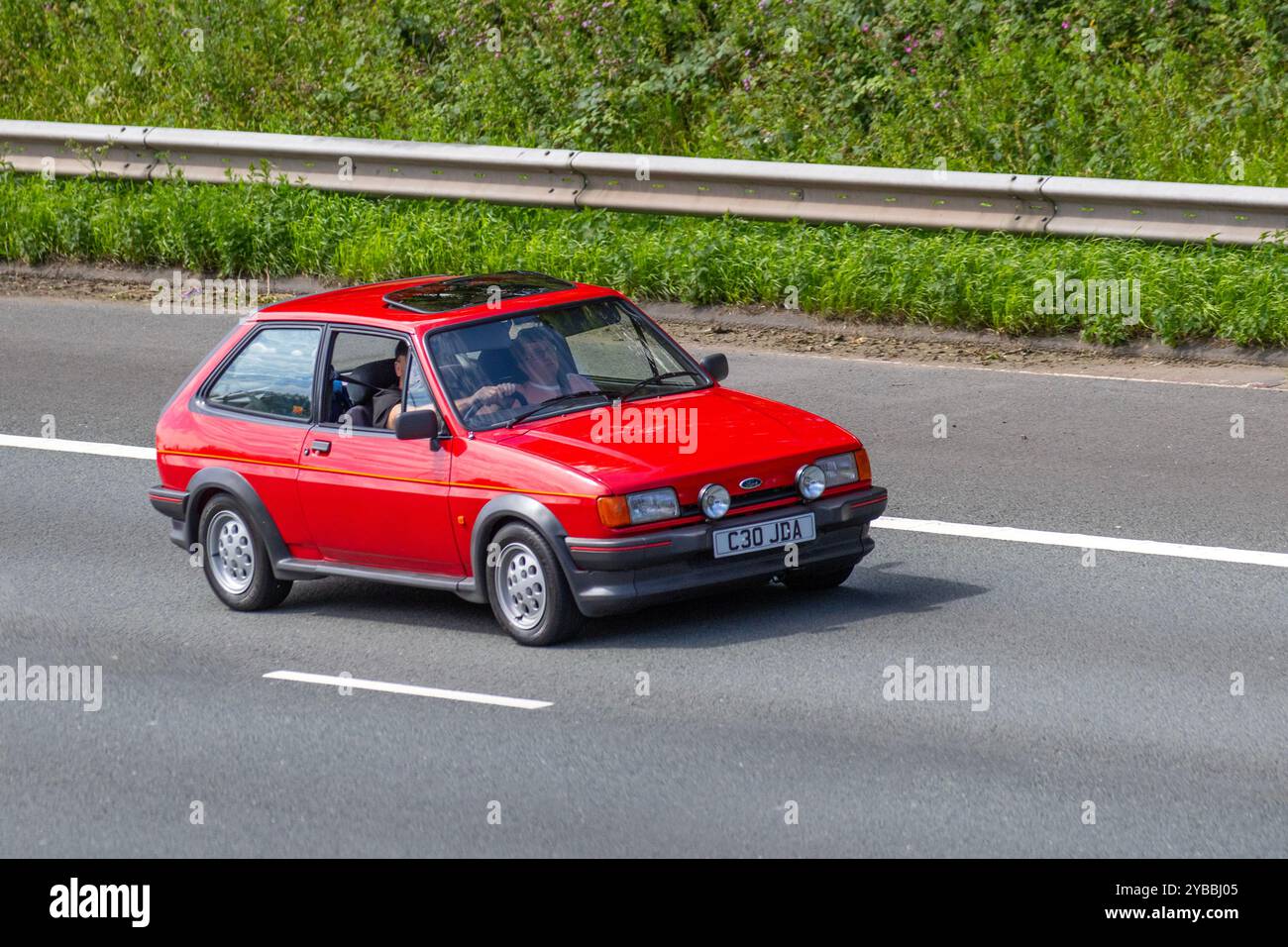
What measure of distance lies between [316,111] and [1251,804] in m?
16.5

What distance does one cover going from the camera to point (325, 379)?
9.55m

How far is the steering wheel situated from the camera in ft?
29.6

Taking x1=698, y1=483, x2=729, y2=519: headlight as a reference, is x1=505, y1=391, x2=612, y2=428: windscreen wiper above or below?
above

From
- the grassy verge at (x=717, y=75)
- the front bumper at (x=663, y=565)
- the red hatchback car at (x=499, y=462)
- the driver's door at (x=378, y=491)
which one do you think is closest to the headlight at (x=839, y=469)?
the red hatchback car at (x=499, y=462)

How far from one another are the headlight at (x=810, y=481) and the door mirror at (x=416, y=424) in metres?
1.68

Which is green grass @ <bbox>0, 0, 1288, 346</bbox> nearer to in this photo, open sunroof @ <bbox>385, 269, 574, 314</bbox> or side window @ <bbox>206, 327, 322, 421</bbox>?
open sunroof @ <bbox>385, 269, 574, 314</bbox>

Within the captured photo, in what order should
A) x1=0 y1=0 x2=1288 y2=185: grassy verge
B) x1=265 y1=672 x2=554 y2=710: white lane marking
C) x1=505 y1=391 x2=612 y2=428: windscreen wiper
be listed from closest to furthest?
1. x1=265 y1=672 x2=554 y2=710: white lane marking
2. x1=505 y1=391 x2=612 y2=428: windscreen wiper
3. x1=0 y1=0 x2=1288 y2=185: grassy verge

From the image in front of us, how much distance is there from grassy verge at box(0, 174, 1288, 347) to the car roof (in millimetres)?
5148

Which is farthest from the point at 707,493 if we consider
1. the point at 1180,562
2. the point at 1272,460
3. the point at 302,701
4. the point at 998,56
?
the point at 998,56

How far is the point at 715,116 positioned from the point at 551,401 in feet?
34.3

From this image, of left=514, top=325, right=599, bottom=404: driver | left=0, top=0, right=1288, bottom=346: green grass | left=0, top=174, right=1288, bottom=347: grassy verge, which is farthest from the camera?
left=0, top=0, right=1288, bottom=346: green grass
